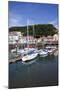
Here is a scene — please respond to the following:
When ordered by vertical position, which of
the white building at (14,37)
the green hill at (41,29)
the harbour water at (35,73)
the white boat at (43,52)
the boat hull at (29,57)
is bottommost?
the harbour water at (35,73)

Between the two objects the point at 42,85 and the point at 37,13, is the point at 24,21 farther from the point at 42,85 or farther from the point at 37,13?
the point at 42,85

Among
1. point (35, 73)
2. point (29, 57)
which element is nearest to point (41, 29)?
point (29, 57)

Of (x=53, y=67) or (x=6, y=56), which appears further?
(x=53, y=67)

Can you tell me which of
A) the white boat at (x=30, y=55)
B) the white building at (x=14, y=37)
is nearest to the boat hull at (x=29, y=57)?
the white boat at (x=30, y=55)

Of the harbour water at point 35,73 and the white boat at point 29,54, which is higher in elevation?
the white boat at point 29,54

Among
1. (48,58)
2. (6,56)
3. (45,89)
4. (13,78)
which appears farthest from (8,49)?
(45,89)

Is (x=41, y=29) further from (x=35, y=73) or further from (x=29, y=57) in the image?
(x=35, y=73)

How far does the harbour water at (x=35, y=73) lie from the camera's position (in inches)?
107

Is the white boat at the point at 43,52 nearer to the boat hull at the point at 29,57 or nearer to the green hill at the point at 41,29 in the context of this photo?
the boat hull at the point at 29,57

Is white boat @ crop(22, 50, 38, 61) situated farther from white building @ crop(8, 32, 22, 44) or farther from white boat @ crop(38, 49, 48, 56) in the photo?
white building @ crop(8, 32, 22, 44)

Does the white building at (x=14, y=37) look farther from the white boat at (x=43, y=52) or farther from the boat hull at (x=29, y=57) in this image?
the white boat at (x=43, y=52)

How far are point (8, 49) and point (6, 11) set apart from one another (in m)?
0.57

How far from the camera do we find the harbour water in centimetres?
271

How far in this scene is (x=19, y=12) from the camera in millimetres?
2730
